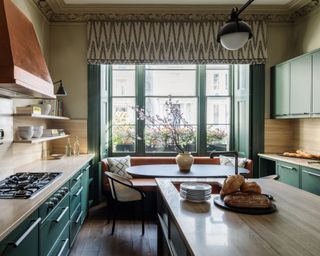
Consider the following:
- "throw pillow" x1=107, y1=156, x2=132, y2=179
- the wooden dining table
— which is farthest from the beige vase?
"throw pillow" x1=107, y1=156, x2=132, y2=179

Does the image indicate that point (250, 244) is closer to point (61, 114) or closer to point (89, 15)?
point (61, 114)

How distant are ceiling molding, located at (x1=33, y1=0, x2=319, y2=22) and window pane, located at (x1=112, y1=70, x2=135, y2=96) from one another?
35.8 inches

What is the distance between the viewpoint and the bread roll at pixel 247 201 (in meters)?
1.54

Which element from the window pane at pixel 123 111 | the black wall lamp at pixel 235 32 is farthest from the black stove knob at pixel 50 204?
the window pane at pixel 123 111

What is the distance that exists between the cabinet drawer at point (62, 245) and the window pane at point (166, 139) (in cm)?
245

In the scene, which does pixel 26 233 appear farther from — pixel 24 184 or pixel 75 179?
pixel 75 179

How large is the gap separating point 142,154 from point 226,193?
10.7 feet

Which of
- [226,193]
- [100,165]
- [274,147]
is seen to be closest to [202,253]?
[226,193]

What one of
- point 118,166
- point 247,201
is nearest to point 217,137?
point 118,166

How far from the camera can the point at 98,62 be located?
447 centimetres

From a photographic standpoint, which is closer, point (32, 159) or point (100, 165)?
point (32, 159)

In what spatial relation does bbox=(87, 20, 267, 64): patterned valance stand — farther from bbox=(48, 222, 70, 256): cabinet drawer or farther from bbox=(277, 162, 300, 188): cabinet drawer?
bbox=(48, 222, 70, 256): cabinet drawer

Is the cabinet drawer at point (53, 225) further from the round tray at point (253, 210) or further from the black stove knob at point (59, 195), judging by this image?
the round tray at point (253, 210)

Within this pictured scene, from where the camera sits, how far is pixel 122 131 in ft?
16.2
